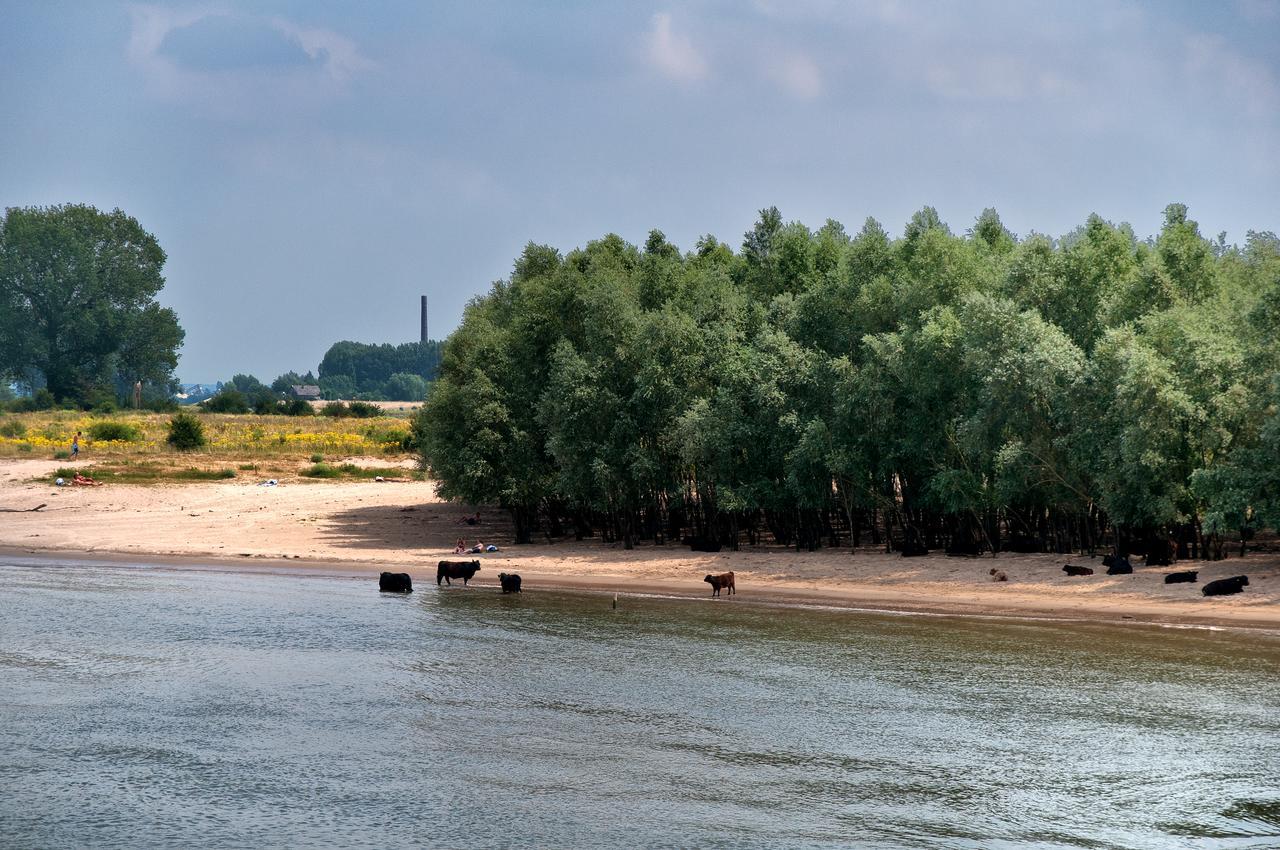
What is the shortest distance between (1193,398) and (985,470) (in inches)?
292

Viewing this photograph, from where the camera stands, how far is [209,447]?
8869cm

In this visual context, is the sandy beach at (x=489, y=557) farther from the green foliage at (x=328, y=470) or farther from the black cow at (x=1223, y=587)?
the green foliage at (x=328, y=470)

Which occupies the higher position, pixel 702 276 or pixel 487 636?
pixel 702 276

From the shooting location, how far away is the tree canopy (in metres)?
149

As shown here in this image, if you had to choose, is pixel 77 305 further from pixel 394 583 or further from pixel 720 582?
pixel 720 582

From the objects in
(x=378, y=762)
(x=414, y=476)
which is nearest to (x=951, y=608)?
(x=378, y=762)

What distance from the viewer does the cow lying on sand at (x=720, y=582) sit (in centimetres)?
4044

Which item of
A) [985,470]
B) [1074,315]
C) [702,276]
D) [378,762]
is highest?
[702,276]

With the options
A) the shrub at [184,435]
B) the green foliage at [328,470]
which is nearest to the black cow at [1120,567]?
Result: the green foliage at [328,470]

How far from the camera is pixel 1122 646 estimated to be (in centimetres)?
3019

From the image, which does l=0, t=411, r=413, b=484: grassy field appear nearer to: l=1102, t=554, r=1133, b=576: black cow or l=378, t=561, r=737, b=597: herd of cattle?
l=378, t=561, r=737, b=597: herd of cattle

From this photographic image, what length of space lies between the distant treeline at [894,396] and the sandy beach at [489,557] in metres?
2.05

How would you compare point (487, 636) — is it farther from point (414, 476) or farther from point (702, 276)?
point (414, 476)

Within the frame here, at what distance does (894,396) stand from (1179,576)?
11449mm
